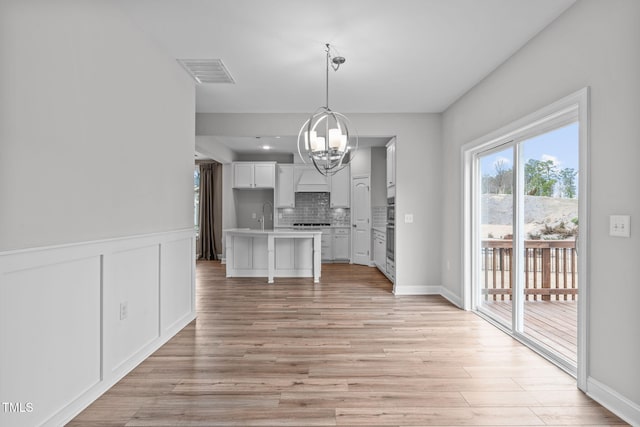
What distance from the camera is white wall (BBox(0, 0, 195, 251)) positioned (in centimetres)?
167

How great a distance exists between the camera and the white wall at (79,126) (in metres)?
1.67

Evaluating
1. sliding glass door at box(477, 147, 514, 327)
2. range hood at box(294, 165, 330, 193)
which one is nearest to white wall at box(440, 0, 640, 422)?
sliding glass door at box(477, 147, 514, 327)

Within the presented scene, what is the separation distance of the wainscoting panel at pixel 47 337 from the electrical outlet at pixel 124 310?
25 centimetres

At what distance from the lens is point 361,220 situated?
26.9 ft

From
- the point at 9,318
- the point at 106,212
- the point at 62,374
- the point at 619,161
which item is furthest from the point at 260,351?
the point at 619,161

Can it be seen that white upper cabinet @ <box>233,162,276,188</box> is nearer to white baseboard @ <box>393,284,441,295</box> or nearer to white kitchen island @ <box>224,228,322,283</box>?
white kitchen island @ <box>224,228,322,283</box>

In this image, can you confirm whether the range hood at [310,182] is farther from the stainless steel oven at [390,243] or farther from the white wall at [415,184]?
the white wall at [415,184]

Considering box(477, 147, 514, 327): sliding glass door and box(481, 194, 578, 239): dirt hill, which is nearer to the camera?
box(481, 194, 578, 239): dirt hill

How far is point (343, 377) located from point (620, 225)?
1928mm

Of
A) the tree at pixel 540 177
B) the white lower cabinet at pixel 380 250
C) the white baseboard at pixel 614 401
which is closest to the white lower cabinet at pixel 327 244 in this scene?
the white lower cabinet at pixel 380 250

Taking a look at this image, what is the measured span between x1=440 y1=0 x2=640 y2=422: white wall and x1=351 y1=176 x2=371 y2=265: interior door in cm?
533

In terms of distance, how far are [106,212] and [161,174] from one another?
2.79 ft

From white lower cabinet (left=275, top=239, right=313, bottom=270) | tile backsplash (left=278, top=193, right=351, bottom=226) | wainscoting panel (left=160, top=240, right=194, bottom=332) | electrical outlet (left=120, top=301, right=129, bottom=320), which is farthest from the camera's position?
tile backsplash (left=278, top=193, right=351, bottom=226)

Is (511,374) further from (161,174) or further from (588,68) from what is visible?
(161,174)
